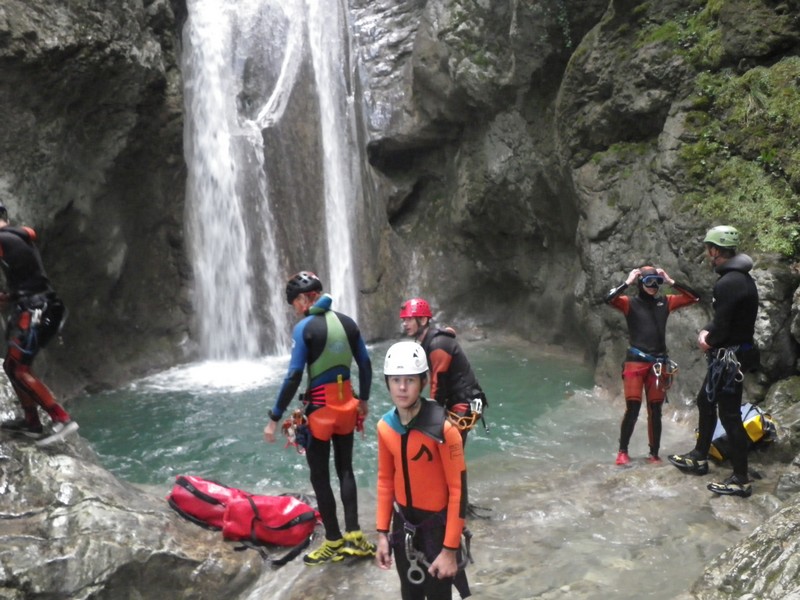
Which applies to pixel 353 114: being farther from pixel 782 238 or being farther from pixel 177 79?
pixel 782 238

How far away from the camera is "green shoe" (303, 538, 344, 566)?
5234 mm

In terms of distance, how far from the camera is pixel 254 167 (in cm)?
1523

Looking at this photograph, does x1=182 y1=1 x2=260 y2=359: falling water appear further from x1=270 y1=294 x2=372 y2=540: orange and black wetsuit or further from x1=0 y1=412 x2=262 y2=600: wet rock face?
x1=270 y1=294 x2=372 y2=540: orange and black wetsuit

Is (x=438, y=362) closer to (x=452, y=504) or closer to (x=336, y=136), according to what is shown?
(x=452, y=504)

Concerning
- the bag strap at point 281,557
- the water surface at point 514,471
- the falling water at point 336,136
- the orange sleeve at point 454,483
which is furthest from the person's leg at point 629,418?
the falling water at point 336,136

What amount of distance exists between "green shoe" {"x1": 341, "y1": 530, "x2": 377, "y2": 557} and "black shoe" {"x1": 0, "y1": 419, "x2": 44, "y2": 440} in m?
2.83

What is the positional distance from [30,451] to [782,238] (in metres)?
7.74

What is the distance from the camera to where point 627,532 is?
18.1ft

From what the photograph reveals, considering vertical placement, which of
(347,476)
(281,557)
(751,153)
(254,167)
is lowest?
(281,557)

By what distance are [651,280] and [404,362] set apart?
4.09 meters

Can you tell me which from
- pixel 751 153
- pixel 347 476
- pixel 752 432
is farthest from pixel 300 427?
pixel 751 153

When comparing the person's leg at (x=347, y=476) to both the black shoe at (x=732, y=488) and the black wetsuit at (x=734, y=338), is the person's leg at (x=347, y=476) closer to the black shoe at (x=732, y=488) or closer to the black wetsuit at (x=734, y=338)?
the black shoe at (x=732, y=488)

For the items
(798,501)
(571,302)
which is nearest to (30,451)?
(798,501)

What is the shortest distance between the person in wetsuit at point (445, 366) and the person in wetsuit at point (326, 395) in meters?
0.49
